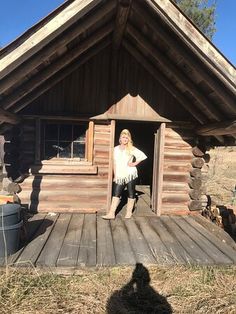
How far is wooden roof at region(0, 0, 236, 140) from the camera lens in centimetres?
473

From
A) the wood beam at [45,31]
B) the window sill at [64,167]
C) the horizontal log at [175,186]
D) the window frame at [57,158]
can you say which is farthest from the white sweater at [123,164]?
the wood beam at [45,31]

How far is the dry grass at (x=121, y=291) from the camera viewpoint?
3822 mm

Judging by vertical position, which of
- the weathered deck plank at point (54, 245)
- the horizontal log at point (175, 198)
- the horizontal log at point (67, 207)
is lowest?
the weathered deck plank at point (54, 245)

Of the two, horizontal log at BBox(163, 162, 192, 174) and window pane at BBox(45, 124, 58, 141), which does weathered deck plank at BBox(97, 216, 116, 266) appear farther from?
window pane at BBox(45, 124, 58, 141)

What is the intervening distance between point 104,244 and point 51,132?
10.4ft

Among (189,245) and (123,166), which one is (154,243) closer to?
(189,245)

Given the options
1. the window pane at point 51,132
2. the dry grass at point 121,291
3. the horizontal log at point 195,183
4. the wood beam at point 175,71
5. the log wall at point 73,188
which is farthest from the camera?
the horizontal log at point 195,183

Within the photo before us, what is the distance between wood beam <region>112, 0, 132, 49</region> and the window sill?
9.07ft

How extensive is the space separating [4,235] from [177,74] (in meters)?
4.50

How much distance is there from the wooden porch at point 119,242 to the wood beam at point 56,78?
2500mm

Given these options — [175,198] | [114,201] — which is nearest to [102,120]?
[114,201]

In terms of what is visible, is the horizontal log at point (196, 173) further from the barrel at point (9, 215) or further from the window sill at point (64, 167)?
the barrel at point (9, 215)

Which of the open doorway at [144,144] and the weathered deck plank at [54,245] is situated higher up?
the open doorway at [144,144]

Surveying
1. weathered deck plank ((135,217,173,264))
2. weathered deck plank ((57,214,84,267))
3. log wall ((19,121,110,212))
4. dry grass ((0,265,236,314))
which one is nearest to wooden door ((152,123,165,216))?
weathered deck plank ((135,217,173,264))
